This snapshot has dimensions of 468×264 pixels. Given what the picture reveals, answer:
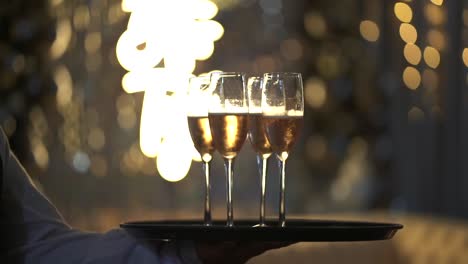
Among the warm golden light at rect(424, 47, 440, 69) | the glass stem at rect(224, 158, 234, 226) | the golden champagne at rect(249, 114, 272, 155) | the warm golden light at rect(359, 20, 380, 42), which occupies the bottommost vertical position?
the glass stem at rect(224, 158, 234, 226)

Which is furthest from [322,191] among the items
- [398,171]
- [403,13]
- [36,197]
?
[36,197]

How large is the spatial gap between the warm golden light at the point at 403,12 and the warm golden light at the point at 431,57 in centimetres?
21

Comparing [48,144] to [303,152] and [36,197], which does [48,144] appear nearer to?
[303,152]

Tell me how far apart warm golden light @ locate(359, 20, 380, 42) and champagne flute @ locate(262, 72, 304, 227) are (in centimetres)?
414

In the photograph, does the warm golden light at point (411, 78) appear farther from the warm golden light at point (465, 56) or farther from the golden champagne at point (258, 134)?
the golden champagne at point (258, 134)

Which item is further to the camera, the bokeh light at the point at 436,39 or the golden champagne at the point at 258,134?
the bokeh light at the point at 436,39

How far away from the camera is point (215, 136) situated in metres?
2.03

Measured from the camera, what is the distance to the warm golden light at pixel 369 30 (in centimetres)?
618

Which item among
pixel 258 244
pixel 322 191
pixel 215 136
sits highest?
pixel 215 136

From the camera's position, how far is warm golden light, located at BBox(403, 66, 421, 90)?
19.0 feet

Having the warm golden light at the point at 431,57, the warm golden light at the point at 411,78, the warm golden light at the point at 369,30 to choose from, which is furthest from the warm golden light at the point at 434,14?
the warm golden light at the point at 369,30

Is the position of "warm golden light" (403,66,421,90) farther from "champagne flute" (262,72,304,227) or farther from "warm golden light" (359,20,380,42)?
"champagne flute" (262,72,304,227)

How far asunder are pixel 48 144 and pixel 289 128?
444 centimetres

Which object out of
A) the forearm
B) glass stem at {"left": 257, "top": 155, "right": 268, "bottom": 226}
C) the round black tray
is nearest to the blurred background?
the forearm
